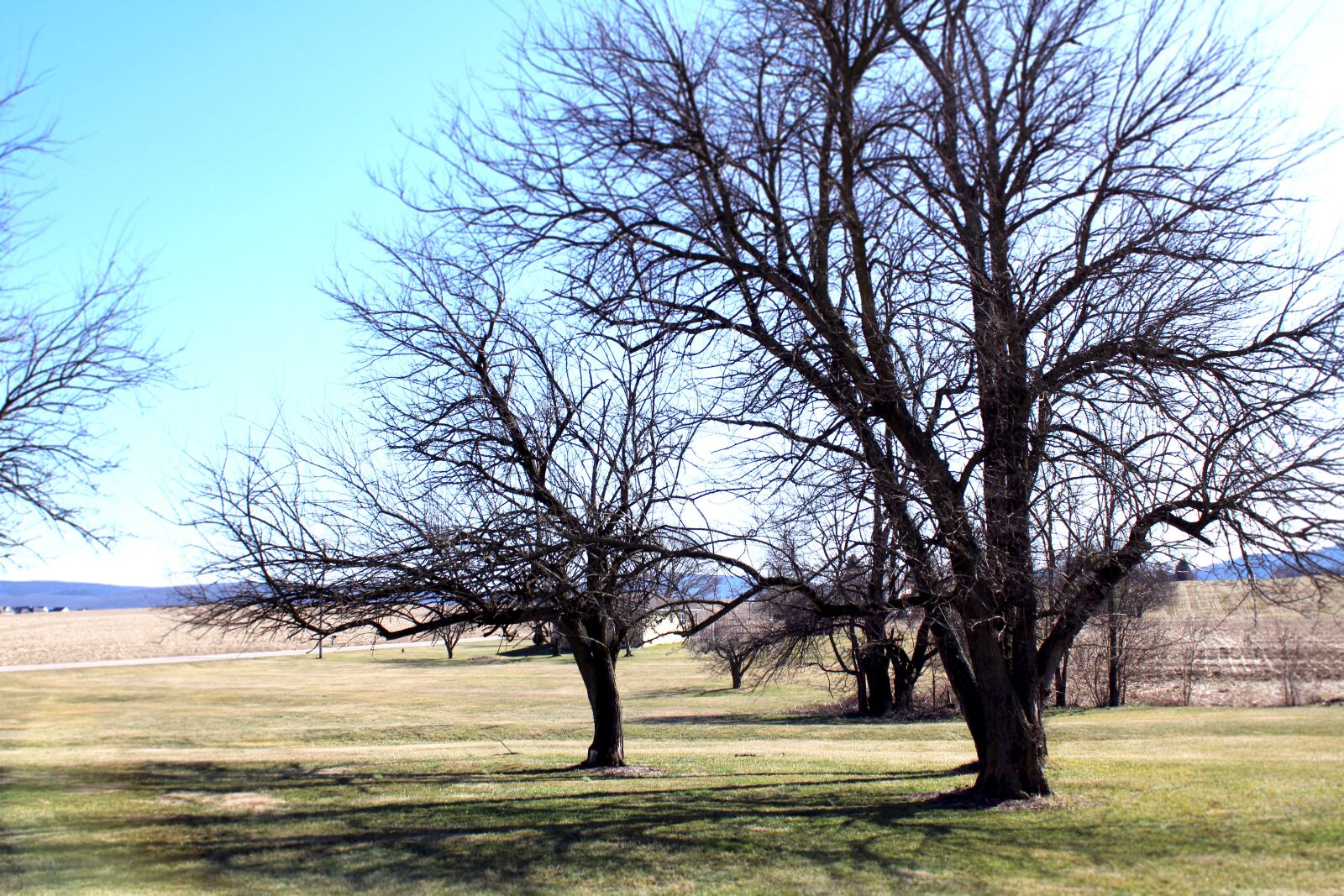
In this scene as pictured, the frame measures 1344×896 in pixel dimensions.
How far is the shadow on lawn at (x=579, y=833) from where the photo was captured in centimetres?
884

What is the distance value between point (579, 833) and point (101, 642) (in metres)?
71.3

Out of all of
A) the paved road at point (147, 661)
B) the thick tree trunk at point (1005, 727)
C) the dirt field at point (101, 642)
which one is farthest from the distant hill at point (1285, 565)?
the dirt field at point (101, 642)

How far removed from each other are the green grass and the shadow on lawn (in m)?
0.04

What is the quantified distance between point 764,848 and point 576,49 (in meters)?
8.28

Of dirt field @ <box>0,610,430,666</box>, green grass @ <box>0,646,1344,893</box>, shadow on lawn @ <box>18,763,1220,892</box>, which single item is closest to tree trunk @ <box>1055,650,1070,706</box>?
green grass @ <box>0,646,1344,893</box>

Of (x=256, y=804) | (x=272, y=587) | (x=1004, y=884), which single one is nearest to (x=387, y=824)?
(x=256, y=804)

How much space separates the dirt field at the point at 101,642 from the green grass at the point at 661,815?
30.5m

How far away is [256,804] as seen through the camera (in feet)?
41.4

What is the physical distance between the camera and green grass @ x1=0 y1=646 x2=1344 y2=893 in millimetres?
8516

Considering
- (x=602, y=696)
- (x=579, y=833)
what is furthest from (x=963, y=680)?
(x=602, y=696)

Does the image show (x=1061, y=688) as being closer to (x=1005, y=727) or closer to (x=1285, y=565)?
(x=1005, y=727)

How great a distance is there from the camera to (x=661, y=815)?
38.1 feet

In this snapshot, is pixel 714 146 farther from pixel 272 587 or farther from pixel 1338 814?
pixel 1338 814

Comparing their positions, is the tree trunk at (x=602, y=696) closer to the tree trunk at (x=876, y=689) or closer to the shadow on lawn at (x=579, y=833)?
the shadow on lawn at (x=579, y=833)
